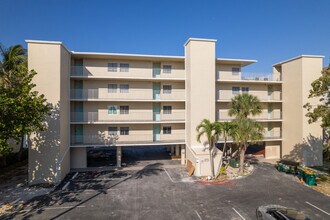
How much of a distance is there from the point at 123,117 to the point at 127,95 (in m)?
2.84

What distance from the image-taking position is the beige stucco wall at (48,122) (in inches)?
787

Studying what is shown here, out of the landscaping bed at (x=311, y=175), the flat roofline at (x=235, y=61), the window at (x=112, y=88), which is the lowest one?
the landscaping bed at (x=311, y=175)

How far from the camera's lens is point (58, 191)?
18062mm

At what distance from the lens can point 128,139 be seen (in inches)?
1038

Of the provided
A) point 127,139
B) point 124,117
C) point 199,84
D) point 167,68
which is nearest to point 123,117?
point 124,117

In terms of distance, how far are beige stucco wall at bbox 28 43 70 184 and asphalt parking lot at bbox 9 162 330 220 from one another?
2359mm

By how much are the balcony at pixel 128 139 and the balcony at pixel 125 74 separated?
7202 millimetres

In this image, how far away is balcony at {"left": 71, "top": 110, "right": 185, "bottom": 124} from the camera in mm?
24875

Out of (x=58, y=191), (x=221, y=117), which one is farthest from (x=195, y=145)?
(x=58, y=191)

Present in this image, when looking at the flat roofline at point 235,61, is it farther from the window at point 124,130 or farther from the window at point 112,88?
the window at point 124,130

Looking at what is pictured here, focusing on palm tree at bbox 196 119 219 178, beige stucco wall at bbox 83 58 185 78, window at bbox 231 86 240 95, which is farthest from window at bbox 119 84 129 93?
window at bbox 231 86 240 95

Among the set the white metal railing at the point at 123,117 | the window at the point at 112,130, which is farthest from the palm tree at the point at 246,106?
the window at the point at 112,130

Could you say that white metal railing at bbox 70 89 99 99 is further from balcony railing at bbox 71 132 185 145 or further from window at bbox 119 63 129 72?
balcony railing at bbox 71 132 185 145

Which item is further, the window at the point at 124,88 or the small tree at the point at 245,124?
the window at the point at 124,88
